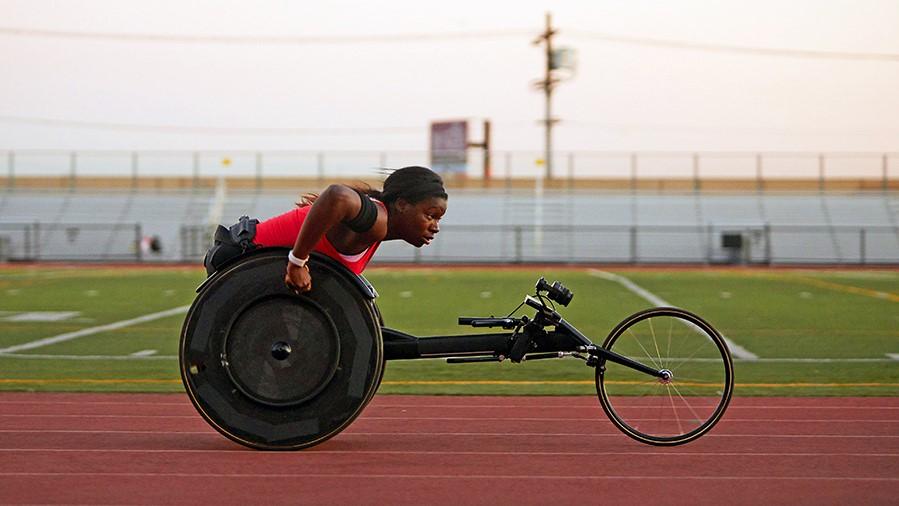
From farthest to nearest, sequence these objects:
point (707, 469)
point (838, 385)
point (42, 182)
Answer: point (42, 182)
point (838, 385)
point (707, 469)

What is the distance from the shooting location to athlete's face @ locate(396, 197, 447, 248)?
615 centimetres

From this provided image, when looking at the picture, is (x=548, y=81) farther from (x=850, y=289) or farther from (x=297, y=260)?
(x=297, y=260)

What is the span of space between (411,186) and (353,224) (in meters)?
0.38

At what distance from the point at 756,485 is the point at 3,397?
208 inches

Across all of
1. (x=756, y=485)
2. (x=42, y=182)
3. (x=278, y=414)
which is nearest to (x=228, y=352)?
(x=278, y=414)

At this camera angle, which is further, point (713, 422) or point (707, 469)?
point (713, 422)

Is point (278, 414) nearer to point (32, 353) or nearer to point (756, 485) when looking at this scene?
point (756, 485)

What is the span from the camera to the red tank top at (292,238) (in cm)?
626

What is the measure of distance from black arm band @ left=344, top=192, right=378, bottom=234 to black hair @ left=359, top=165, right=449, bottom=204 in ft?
0.74

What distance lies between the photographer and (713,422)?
21.0 feet

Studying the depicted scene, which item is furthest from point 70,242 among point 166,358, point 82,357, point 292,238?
point 292,238

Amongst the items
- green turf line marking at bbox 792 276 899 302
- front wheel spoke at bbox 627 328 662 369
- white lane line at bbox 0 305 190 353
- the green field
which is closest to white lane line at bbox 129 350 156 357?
the green field

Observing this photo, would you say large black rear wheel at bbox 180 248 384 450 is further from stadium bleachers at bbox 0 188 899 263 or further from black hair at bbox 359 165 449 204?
stadium bleachers at bbox 0 188 899 263

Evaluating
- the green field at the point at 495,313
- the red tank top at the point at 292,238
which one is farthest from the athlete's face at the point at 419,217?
the green field at the point at 495,313
